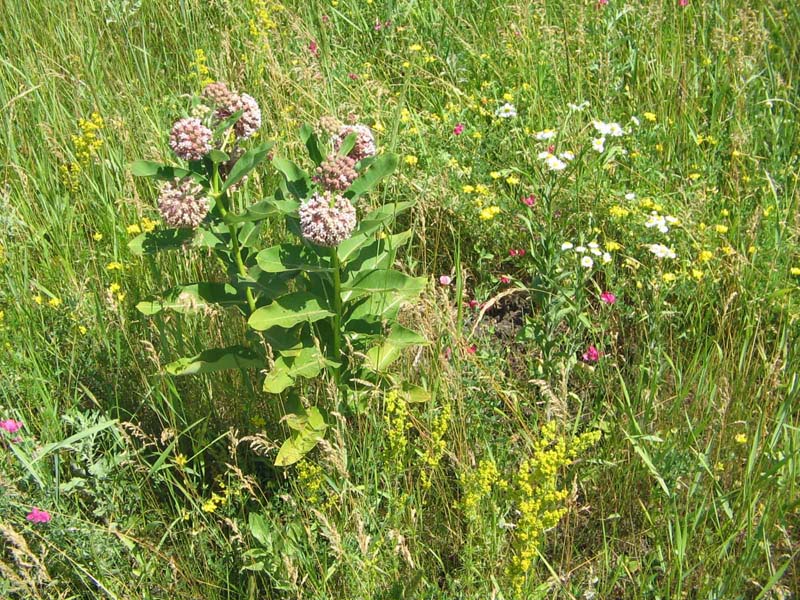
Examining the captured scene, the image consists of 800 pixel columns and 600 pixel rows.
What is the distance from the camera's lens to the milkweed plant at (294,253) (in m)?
2.07

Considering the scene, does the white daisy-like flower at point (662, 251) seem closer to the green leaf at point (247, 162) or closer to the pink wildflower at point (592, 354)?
the pink wildflower at point (592, 354)

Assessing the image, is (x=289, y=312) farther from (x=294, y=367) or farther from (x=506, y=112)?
(x=506, y=112)

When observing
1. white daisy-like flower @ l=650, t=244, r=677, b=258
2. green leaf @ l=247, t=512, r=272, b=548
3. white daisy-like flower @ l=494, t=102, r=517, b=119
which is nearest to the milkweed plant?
green leaf @ l=247, t=512, r=272, b=548

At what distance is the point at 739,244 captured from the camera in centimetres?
317

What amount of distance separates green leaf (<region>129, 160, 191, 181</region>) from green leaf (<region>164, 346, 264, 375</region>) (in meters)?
0.50

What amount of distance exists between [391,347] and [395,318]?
0.30 feet

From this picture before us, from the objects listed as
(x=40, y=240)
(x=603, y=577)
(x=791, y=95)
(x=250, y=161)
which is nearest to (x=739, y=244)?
(x=791, y=95)

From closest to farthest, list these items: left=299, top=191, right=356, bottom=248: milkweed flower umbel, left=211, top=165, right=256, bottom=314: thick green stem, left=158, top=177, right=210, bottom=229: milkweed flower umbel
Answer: left=299, top=191, right=356, bottom=248: milkweed flower umbel
left=158, top=177, right=210, bottom=229: milkweed flower umbel
left=211, top=165, right=256, bottom=314: thick green stem

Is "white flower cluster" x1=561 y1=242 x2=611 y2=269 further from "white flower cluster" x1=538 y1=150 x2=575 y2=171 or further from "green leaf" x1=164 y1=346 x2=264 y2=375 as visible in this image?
"green leaf" x1=164 y1=346 x2=264 y2=375

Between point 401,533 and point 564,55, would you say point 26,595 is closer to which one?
point 401,533

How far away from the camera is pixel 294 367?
2166 millimetres

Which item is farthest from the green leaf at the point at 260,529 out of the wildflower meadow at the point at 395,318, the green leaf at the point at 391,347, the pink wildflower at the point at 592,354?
the pink wildflower at the point at 592,354

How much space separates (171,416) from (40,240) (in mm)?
1059

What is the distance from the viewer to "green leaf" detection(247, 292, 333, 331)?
209cm
